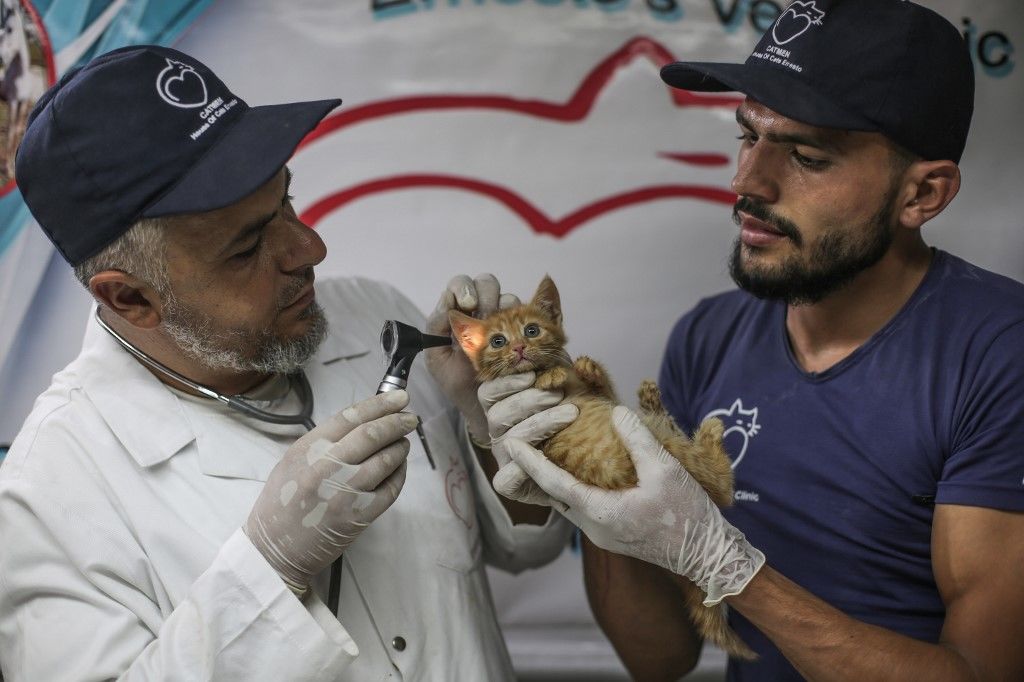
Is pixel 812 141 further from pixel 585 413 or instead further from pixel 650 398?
pixel 585 413

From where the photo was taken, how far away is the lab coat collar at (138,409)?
1.77m

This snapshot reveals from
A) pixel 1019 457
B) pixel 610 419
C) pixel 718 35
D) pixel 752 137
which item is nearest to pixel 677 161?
pixel 718 35

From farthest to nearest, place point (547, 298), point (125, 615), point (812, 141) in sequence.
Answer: point (547, 298) → point (812, 141) → point (125, 615)

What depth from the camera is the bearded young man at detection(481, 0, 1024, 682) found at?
1.75 metres

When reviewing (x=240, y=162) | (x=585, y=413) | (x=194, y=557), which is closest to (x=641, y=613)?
(x=585, y=413)

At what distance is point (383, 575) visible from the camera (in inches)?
75.7

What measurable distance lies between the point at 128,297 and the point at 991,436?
1.79 meters

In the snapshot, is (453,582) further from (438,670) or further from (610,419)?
(610,419)

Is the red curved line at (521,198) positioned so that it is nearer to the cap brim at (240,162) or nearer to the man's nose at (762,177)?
the man's nose at (762,177)

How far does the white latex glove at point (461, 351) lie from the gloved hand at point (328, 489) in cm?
39

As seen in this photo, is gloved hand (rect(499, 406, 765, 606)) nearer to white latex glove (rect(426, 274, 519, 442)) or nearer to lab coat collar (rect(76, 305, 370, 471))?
white latex glove (rect(426, 274, 519, 442))

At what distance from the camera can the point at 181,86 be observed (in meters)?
1.77

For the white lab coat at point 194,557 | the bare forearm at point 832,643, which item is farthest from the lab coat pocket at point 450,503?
the bare forearm at point 832,643

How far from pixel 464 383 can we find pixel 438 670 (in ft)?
2.15
